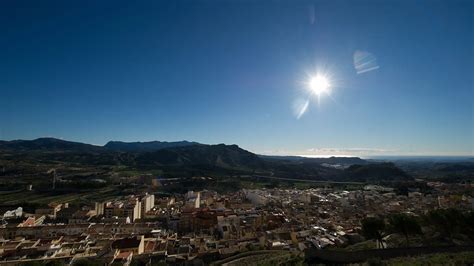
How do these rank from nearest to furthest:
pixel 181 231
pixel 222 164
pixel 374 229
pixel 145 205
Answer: pixel 374 229 < pixel 181 231 < pixel 145 205 < pixel 222 164

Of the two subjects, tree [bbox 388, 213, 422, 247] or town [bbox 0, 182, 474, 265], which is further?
town [bbox 0, 182, 474, 265]

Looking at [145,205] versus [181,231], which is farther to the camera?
[145,205]

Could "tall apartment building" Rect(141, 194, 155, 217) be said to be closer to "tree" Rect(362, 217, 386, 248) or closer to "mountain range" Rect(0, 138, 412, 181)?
"tree" Rect(362, 217, 386, 248)

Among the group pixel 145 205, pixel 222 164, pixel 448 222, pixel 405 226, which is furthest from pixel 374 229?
pixel 222 164

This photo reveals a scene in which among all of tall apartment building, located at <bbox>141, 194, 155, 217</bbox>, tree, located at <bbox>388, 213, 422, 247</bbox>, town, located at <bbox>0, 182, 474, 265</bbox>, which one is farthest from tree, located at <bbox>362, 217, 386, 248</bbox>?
tall apartment building, located at <bbox>141, 194, 155, 217</bbox>

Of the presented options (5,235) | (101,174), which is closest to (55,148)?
(101,174)

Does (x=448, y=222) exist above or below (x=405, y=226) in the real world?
above

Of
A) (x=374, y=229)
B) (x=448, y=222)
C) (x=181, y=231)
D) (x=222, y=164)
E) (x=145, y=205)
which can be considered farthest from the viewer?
(x=222, y=164)

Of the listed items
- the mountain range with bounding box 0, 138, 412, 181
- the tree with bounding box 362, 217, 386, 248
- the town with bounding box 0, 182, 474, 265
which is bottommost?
the town with bounding box 0, 182, 474, 265

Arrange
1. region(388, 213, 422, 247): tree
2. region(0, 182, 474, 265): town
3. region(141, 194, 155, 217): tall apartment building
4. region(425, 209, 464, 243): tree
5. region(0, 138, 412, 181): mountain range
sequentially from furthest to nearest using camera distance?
region(0, 138, 412, 181): mountain range, region(141, 194, 155, 217): tall apartment building, region(0, 182, 474, 265): town, region(425, 209, 464, 243): tree, region(388, 213, 422, 247): tree

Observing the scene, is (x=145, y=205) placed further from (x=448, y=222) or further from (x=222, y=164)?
(x=222, y=164)
